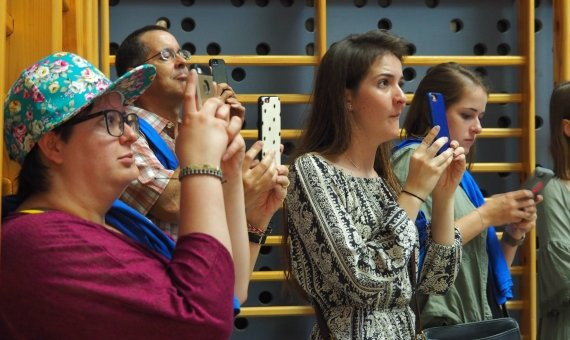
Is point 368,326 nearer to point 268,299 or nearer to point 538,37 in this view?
point 268,299

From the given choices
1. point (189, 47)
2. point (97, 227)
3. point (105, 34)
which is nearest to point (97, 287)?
point (97, 227)

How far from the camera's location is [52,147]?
155 cm

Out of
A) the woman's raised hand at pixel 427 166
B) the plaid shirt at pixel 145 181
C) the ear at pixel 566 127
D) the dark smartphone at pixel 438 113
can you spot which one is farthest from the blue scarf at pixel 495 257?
the plaid shirt at pixel 145 181

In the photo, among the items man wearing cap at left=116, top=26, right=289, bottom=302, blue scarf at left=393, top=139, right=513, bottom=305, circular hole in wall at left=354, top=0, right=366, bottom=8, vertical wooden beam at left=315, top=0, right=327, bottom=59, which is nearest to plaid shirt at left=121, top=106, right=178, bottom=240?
man wearing cap at left=116, top=26, right=289, bottom=302

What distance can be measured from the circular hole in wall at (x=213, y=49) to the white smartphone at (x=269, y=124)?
6.27ft

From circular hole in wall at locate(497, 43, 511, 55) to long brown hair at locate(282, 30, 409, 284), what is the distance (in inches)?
64.6

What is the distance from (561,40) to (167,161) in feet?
7.16

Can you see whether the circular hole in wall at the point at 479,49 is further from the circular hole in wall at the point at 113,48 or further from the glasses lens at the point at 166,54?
the glasses lens at the point at 166,54

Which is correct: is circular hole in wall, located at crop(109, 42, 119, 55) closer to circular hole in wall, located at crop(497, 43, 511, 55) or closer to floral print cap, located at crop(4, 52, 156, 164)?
circular hole in wall, located at crop(497, 43, 511, 55)

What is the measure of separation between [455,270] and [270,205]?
0.73 metres

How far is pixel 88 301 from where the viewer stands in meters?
1.39

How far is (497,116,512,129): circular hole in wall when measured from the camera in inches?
Answer: 159

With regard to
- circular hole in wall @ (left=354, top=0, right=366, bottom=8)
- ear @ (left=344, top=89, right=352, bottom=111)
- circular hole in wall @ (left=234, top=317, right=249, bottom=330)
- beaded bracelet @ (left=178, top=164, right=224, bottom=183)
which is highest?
circular hole in wall @ (left=354, top=0, right=366, bottom=8)

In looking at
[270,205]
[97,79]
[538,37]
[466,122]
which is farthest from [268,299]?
[97,79]
